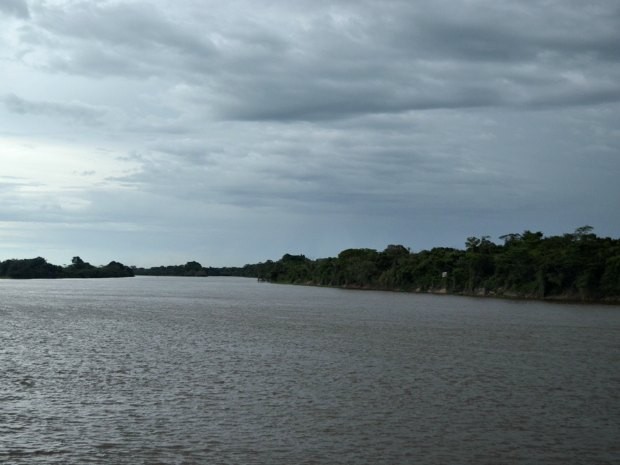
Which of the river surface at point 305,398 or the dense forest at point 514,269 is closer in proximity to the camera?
the river surface at point 305,398

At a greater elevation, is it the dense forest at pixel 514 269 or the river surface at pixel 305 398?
the dense forest at pixel 514 269

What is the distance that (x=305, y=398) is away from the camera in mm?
23734

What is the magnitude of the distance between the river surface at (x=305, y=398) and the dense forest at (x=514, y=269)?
4992 cm

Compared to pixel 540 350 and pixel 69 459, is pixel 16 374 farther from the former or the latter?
pixel 540 350

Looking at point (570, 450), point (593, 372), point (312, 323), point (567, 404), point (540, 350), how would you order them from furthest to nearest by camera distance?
point (312, 323) → point (540, 350) → point (593, 372) → point (567, 404) → point (570, 450)

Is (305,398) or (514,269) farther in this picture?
(514,269)

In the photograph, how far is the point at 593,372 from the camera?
1219 inches

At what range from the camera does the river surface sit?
17266 millimetres

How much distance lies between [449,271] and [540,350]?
3764 inches

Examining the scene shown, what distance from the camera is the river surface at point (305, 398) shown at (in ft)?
56.6

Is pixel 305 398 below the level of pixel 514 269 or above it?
below

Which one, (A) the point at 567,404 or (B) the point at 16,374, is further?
(B) the point at 16,374

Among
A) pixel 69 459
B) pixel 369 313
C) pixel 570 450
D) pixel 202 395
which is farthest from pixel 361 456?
pixel 369 313

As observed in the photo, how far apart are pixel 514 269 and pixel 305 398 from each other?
298 feet
